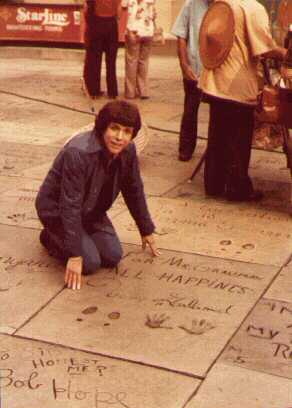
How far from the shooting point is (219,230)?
6.00 m

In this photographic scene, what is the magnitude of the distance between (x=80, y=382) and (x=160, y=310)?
95 centimetres

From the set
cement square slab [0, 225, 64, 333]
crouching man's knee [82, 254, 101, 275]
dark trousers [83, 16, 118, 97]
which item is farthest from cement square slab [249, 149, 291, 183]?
dark trousers [83, 16, 118, 97]

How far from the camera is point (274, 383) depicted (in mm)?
3797

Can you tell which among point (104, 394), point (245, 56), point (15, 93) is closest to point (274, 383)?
point (104, 394)

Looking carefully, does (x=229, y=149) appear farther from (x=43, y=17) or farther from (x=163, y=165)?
(x=43, y=17)

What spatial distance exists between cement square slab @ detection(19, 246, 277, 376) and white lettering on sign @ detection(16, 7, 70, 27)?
43.3ft

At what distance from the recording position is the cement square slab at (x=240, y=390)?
142 inches

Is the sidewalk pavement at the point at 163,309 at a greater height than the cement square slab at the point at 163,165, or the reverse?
the sidewalk pavement at the point at 163,309

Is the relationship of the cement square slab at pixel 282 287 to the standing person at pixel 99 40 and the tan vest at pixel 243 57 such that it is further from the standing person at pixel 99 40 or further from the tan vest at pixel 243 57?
the standing person at pixel 99 40

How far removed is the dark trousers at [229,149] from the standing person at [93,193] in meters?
1.54

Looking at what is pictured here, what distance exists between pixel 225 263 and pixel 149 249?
559 mm

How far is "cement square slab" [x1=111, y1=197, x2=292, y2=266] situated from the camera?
18.2 ft

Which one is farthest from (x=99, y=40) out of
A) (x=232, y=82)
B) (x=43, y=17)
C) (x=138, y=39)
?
(x=43, y=17)

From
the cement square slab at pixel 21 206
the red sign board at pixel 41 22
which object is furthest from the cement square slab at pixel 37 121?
the red sign board at pixel 41 22
